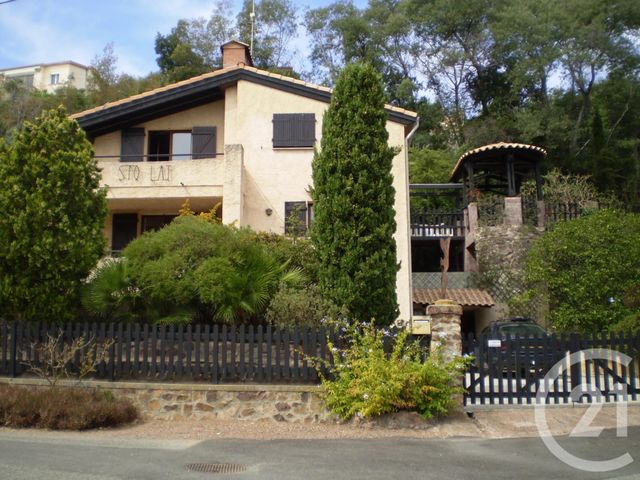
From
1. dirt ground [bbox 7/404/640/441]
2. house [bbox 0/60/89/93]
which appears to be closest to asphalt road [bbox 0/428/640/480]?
dirt ground [bbox 7/404/640/441]

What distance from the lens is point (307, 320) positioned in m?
10.5

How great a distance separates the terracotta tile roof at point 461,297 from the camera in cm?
1803

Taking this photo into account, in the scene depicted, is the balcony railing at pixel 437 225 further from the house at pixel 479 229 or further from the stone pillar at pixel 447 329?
the stone pillar at pixel 447 329

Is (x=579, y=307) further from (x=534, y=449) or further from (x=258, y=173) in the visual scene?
(x=258, y=173)

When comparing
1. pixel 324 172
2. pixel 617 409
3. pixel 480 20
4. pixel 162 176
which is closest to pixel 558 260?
pixel 617 409

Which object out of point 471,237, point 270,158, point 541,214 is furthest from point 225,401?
point 541,214

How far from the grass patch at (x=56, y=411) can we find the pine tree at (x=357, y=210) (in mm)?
4219

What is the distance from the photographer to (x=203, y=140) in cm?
Result: 1791

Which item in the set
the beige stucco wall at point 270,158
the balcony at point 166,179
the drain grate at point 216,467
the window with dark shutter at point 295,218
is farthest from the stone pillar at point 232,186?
the drain grate at point 216,467

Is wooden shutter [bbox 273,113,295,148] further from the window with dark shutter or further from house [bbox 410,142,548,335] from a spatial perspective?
house [bbox 410,142,548,335]

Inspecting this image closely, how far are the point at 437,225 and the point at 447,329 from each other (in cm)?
1251

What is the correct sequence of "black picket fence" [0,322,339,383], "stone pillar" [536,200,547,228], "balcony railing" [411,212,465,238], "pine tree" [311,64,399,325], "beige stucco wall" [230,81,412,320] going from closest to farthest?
"black picket fence" [0,322,339,383]
"pine tree" [311,64,399,325]
"beige stucco wall" [230,81,412,320]
"stone pillar" [536,200,547,228]
"balcony railing" [411,212,465,238]

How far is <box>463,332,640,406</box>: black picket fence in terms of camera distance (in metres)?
9.83

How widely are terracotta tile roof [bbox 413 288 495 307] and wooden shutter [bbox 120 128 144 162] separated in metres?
10.0
